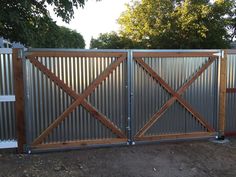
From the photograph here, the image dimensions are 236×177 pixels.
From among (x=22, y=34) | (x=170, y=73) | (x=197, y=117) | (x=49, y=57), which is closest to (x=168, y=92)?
(x=170, y=73)

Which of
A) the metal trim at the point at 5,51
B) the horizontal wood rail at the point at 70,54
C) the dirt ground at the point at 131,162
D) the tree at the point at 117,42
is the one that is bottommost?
the dirt ground at the point at 131,162

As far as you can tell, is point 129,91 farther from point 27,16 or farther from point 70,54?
point 27,16

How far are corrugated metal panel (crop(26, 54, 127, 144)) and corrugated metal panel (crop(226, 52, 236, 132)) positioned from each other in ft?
7.69

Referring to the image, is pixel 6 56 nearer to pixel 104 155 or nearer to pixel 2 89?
pixel 2 89

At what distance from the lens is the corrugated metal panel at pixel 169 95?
17.9 feet

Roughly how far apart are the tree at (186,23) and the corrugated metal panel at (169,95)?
13.0 metres

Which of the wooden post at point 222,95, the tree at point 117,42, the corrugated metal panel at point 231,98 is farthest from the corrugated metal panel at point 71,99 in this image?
A: the tree at point 117,42

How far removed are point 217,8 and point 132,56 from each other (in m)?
14.7

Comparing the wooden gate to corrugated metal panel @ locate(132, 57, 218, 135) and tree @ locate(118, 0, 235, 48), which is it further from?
tree @ locate(118, 0, 235, 48)

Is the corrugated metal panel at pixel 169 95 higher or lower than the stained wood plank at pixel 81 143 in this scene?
higher

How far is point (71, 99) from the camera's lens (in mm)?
5090

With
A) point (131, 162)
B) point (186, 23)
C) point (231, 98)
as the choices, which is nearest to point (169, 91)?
point (231, 98)

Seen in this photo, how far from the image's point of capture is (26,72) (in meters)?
4.83

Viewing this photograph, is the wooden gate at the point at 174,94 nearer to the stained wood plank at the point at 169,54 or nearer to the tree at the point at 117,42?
the stained wood plank at the point at 169,54
